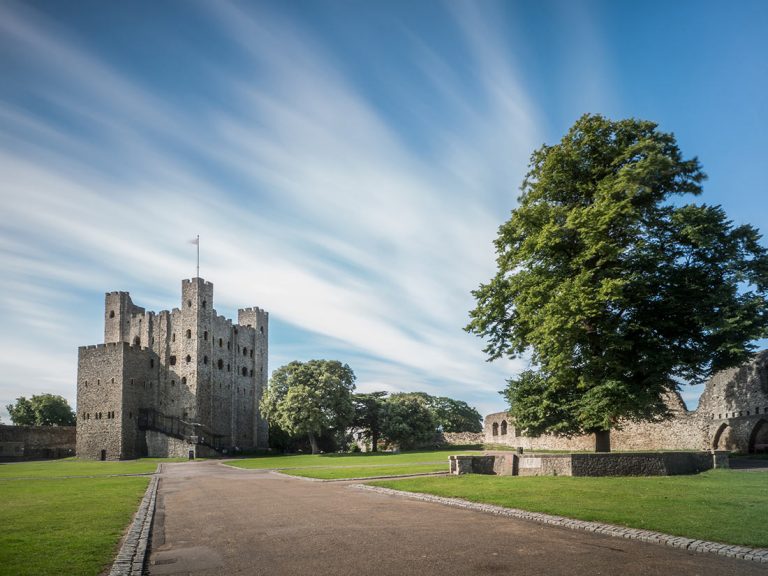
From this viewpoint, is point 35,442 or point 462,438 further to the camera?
point 35,442

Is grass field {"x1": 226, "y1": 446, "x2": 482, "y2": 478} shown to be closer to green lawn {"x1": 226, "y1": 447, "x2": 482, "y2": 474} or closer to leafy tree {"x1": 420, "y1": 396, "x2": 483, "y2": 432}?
green lawn {"x1": 226, "y1": 447, "x2": 482, "y2": 474}

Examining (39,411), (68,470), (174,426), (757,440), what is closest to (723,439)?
(757,440)

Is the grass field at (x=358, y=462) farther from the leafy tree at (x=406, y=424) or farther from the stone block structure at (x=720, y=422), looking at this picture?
the leafy tree at (x=406, y=424)

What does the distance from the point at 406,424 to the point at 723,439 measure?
104ft

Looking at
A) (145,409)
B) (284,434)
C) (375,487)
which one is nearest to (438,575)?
(375,487)

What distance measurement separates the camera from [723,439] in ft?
103

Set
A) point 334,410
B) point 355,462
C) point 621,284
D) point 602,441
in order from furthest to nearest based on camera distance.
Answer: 1. point 334,410
2. point 355,462
3. point 602,441
4. point 621,284

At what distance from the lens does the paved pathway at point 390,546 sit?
7.57 metres

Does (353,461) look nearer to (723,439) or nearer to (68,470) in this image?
(68,470)

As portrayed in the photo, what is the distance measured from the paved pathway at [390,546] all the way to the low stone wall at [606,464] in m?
7.71

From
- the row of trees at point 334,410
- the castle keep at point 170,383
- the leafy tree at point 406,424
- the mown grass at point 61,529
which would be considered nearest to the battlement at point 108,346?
the castle keep at point 170,383

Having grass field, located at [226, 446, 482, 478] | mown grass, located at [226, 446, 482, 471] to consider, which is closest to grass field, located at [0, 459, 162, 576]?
grass field, located at [226, 446, 482, 478]

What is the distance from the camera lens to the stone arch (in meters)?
30.8

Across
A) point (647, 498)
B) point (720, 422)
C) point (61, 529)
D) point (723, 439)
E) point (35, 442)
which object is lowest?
point (35, 442)
